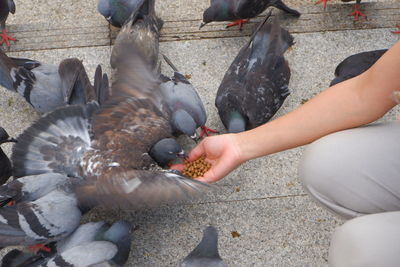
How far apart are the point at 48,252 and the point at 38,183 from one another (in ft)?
1.33

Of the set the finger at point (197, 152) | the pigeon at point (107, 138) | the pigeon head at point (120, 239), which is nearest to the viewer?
the pigeon head at point (120, 239)

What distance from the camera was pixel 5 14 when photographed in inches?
153

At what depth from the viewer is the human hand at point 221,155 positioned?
8.42ft

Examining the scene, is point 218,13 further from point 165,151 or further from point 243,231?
point 243,231

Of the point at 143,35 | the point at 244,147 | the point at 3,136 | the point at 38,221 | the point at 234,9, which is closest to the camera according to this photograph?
the point at 244,147

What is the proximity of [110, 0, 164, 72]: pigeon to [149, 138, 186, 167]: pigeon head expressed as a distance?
2.22 feet

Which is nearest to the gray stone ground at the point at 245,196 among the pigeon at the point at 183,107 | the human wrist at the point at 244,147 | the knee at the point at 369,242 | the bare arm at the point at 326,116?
the pigeon at the point at 183,107

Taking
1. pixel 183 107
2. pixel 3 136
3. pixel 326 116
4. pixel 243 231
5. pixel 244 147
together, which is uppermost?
pixel 326 116

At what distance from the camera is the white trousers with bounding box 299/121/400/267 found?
208 cm

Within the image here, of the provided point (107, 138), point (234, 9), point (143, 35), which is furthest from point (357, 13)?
point (107, 138)

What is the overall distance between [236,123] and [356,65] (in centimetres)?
97

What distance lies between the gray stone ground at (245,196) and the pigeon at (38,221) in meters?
0.43

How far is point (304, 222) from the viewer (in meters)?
3.14

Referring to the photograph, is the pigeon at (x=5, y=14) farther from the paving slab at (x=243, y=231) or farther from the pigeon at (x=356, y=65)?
the pigeon at (x=356, y=65)
